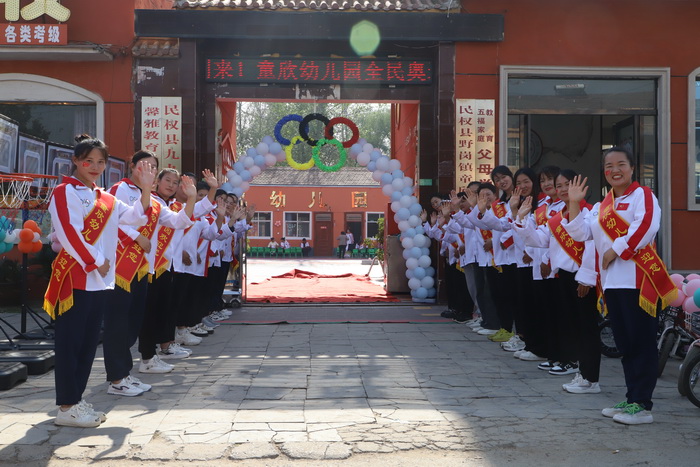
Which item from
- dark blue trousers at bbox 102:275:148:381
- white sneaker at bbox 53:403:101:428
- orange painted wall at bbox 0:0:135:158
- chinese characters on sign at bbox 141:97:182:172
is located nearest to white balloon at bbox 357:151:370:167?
chinese characters on sign at bbox 141:97:182:172

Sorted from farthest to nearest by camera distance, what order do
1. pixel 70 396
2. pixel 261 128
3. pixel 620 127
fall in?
1. pixel 261 128
2. pixel 620 127
3. pixel 70 396

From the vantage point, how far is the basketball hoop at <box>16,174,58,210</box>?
682cm

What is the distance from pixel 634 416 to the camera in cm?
393

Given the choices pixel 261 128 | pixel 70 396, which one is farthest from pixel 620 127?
pixel 261 128

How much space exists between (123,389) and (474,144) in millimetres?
6406

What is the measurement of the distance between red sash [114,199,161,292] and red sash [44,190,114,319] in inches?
21.4

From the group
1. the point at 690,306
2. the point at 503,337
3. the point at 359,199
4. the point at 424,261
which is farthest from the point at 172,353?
the point at 359,199

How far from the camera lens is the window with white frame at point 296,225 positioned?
33000 millimetres

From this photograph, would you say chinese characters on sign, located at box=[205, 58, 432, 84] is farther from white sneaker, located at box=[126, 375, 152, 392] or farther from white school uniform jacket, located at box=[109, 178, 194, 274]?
white sneaker, located at box=[126, 375, 152, 392]

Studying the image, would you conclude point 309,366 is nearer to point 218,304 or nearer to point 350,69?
point 218,304

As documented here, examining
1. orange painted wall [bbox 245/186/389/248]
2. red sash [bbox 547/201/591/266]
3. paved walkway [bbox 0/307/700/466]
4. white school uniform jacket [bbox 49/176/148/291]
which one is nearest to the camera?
paved walkway [bbox 0/307/700/466]

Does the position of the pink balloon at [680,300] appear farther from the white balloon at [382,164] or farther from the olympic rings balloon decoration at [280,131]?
the olympic rings balloon decoration at [280,131]

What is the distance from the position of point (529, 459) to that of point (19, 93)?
28.8 ft

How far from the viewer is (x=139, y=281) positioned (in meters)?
4.78
